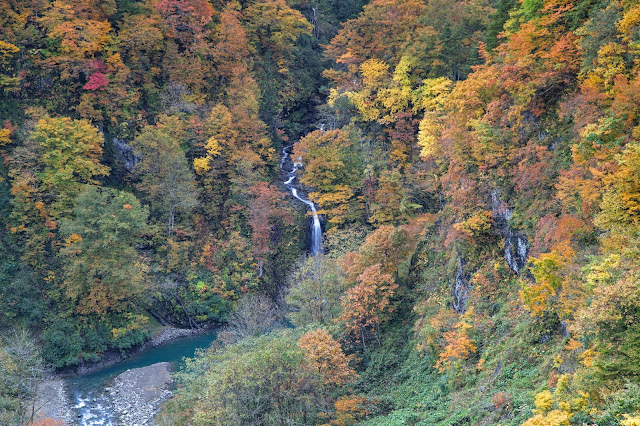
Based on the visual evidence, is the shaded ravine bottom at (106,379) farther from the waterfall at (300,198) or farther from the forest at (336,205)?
the waterfall at (300,198)

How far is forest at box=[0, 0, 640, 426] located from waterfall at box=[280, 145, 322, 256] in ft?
2.03

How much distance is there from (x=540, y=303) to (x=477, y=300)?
18.5 ft

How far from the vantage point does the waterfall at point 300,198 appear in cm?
3922

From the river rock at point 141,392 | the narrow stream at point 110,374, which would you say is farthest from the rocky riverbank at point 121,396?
the narrow stream at point 110,374

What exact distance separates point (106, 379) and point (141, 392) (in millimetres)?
3103

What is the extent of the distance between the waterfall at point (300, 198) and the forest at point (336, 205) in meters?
0.62

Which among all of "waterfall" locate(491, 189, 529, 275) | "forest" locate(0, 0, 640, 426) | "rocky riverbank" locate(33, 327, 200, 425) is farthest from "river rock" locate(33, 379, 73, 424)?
"waterfall" locate(491, 189, 529, 275)

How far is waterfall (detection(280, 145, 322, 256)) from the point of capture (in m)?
39.2

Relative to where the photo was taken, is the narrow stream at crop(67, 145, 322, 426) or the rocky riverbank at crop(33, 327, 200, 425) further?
the narrow stream at crop(67, 145, 322, 426)

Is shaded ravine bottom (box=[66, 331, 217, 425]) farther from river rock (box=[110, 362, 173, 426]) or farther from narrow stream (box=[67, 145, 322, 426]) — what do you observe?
river rock (box=[110, 362, 173, 426])

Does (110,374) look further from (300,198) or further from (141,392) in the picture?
(300,198)

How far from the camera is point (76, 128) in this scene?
32.9 metres

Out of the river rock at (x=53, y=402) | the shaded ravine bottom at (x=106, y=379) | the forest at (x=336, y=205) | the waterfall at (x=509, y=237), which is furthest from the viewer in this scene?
the shaded ravine bottom at (x=106, y=379)

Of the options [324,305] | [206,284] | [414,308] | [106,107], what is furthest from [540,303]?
[106,107]
